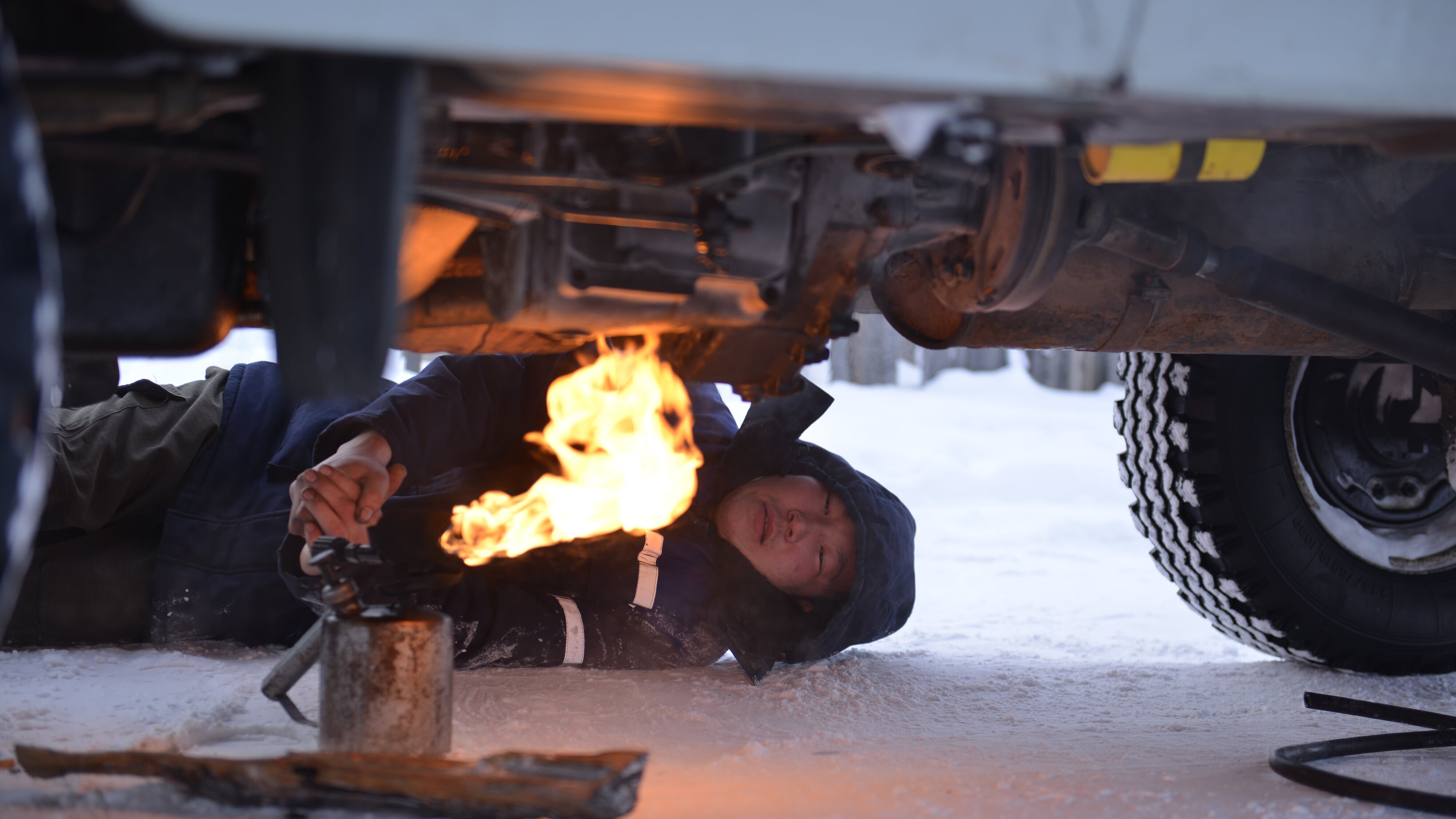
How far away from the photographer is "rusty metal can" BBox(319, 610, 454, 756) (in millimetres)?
1526

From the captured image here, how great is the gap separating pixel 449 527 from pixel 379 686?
43.2 inches

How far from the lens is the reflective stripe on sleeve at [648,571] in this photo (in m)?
2.59

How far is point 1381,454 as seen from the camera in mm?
2682

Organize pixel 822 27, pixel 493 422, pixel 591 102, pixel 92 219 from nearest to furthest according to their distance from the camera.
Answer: pixel 822 27, pixel 591 102, pixel 92 219, pixel 493 422

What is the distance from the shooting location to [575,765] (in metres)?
1.28

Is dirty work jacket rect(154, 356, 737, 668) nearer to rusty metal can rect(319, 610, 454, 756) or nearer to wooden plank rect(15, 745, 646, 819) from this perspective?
rusty metal can rect(319, 610, 454, 756)

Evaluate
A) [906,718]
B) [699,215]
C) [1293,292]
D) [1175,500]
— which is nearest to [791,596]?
[906,718]

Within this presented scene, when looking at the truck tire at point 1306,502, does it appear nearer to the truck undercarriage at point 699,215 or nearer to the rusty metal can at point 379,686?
the truck undercarriage at point 699,215

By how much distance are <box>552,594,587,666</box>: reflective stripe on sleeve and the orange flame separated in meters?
0.35

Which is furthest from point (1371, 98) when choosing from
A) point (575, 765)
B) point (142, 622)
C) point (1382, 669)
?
point (142, 622)

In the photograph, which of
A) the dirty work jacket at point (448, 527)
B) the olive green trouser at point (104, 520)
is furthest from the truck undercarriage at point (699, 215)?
the olive green trouser at point (104, 520)

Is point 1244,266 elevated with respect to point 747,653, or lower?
elevated

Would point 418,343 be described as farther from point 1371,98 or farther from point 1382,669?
point 1382,669

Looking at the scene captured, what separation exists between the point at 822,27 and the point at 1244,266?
108 centimetres
